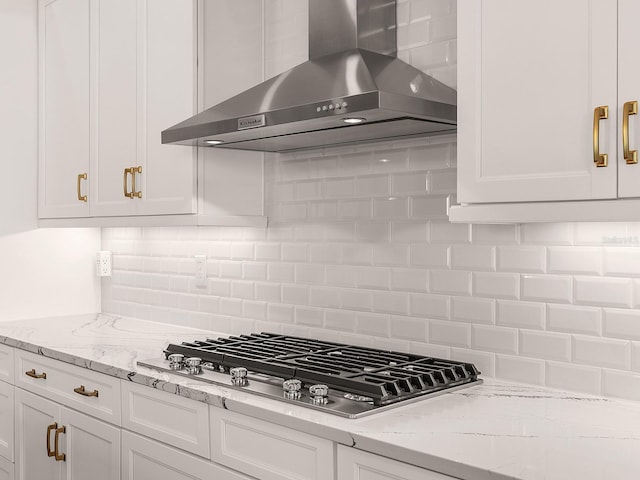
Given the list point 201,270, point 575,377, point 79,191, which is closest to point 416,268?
point 575,377

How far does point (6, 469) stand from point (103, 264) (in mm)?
1142

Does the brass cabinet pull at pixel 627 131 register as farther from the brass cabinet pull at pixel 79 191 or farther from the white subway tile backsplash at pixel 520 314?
the brass cabinet pull at pixel 79 191

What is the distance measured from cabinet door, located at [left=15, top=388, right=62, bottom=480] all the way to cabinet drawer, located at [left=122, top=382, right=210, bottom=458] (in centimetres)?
61

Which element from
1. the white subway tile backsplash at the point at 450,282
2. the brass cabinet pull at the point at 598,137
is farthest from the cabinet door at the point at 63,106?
the brass cabinet pull at the point at 598,137

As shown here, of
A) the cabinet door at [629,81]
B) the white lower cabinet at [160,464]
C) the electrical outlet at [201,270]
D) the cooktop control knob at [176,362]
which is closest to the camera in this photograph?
the cabinet door at [629,81]

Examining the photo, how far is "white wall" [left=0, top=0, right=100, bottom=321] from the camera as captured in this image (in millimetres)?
3594

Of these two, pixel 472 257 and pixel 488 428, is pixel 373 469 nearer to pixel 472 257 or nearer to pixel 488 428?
pixel 488 428

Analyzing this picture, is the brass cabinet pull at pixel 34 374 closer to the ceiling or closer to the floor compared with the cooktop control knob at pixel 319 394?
closer to the floor

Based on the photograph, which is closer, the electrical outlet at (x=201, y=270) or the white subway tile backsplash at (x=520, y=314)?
the white subway tile backsplash at (x=520, y=314)

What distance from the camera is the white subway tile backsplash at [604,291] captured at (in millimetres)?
1939

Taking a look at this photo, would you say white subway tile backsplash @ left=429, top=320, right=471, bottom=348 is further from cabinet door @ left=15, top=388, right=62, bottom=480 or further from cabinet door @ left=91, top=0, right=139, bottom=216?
cabinet door @ left=15, top=388, right=62, bottom=480

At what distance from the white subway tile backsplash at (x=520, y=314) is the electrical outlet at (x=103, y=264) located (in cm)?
241

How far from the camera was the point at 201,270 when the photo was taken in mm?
3328

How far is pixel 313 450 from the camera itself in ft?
5.93
